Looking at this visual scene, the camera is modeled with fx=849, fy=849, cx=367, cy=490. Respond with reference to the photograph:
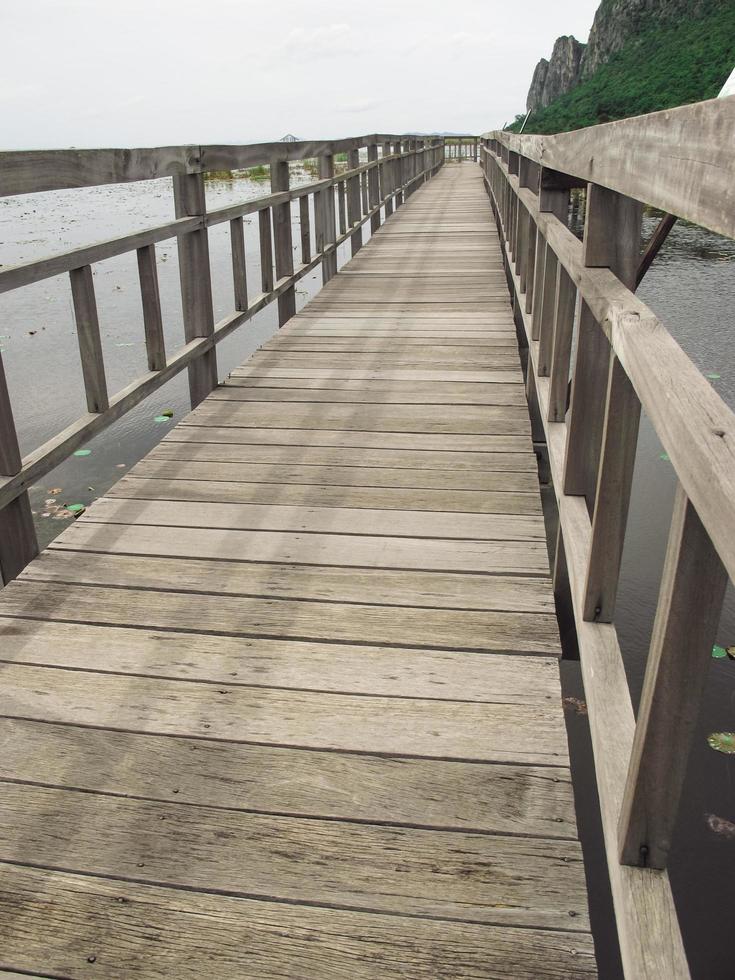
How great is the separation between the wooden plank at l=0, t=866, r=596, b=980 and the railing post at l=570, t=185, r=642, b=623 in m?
0.71

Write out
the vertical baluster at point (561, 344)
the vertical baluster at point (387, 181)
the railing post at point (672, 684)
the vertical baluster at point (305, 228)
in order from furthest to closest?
the vertical baluster at point (387, 181) → the vertical baluster at point (305, 228) → the vertical baluster at point (561, 344) → the railing post at point (672, 684)

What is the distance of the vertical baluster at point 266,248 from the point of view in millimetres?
4828

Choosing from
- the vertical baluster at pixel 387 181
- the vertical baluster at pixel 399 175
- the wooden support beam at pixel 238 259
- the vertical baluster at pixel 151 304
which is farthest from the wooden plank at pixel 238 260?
the vertical baluster at pixel 399 175

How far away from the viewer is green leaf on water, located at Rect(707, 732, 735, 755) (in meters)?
2.62

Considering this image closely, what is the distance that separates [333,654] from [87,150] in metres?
1.72

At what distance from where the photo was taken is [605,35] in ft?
247

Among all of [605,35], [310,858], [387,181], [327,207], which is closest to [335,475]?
[310,858]

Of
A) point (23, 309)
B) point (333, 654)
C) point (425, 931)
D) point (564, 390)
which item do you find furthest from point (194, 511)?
point (23, 309)

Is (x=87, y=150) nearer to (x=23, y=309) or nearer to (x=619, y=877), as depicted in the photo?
(x=619, y=877)

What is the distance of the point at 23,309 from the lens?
905cm

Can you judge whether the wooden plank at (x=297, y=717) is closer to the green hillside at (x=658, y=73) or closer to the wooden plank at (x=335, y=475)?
the wooden plank at (x=335, y=475)

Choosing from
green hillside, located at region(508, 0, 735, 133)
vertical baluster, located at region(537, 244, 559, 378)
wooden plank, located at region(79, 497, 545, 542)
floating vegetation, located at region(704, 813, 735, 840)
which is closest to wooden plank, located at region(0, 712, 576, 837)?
floating vegetation, located at region(704, 813, 735, 840)

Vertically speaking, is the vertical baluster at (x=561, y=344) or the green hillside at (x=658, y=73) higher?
the green hillside at (x=658, y=73)

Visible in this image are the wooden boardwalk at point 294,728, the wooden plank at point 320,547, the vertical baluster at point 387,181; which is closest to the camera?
the wooden boardwalk at point 294,728
